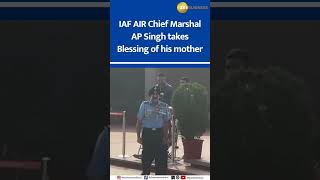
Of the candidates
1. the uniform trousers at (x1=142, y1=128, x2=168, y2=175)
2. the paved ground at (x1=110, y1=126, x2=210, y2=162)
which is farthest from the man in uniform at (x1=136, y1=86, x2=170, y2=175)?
the paved ground at (x1=110, y1=126, x2=210, y2=162)

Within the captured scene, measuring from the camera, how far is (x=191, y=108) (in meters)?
3.57

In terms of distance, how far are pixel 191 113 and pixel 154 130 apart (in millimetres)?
354

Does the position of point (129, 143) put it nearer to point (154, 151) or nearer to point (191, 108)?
point (154, 151)

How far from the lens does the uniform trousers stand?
3.54 m

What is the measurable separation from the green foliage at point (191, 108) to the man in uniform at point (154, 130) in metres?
0.11
